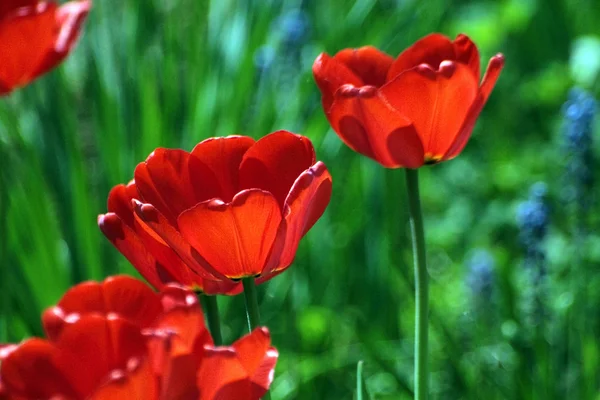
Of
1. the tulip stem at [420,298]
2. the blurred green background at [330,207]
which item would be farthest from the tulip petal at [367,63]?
the blurred green background at [330,207]

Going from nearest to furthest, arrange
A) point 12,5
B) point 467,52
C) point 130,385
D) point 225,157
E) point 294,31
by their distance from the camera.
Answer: point 130,385, point 225,157, point 467,52, point 12,5, point 294,31

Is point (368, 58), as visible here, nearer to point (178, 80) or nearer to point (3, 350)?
point (3, 350)

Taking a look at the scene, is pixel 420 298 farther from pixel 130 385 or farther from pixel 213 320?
pixel 130 385

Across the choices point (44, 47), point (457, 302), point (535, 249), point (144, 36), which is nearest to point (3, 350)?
point (44, 47)

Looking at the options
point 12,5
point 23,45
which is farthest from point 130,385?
point 12,5

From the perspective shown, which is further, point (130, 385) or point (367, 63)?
point (367, 63)

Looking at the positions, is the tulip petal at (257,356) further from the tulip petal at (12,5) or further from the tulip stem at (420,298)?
the tulip petal at (12,5)
